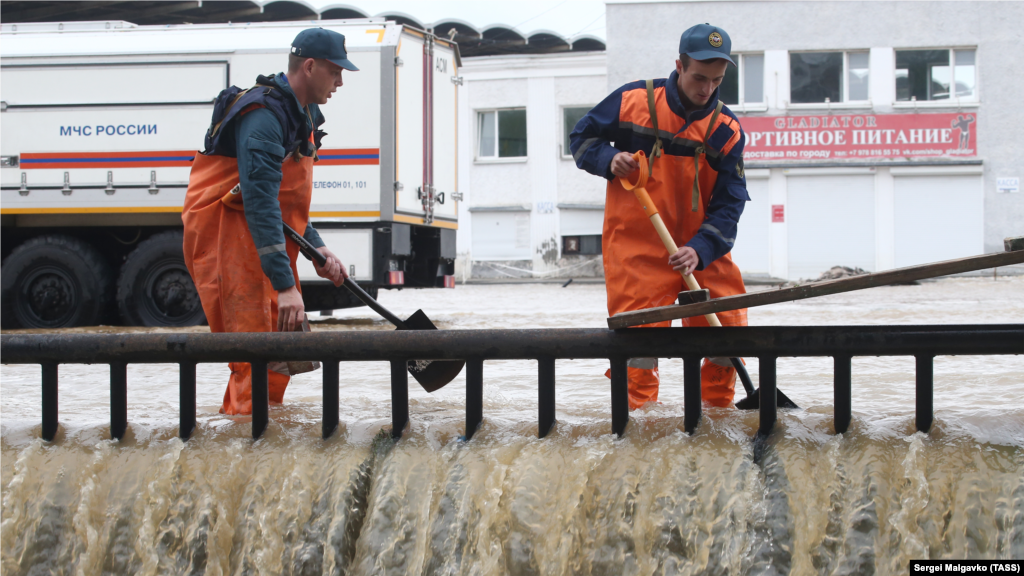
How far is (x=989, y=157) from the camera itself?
67.1 feet

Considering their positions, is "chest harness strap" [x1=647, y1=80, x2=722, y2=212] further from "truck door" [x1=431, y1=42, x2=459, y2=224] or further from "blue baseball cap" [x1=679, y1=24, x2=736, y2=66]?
"truck door" [x1=431, y1=42, x2=459, y2=224]

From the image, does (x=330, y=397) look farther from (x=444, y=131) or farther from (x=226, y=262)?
(x=444, y=131)

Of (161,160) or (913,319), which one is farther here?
(161,160)

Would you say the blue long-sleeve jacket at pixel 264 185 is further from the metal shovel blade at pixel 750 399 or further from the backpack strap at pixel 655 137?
the metal shovel blade at pixel 750 399

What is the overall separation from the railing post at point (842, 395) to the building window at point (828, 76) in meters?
20.4

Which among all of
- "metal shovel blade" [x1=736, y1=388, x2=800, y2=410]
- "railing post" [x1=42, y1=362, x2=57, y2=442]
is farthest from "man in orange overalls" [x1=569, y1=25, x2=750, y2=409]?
"railing post" [x1=42, y1=362, x2=57, y2=442]

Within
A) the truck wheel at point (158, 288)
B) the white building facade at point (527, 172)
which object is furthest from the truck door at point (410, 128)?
the white building facade at point (527, 172)

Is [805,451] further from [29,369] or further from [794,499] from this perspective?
[29,369]

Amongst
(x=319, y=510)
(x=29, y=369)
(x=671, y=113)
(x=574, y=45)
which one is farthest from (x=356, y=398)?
(x=574, y=45)

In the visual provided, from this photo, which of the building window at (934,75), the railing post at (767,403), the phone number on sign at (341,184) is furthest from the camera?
the building window at (934,75)

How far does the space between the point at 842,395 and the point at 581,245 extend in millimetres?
21834

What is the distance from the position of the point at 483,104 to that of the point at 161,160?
1629 centimetres

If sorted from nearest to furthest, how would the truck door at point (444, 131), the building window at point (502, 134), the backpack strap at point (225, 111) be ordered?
1. the backpack strap at point (225, 111)
2. the truck door at point (444, 131)
3. the building window at point (502, 134)

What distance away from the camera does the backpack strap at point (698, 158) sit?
3185 mm
